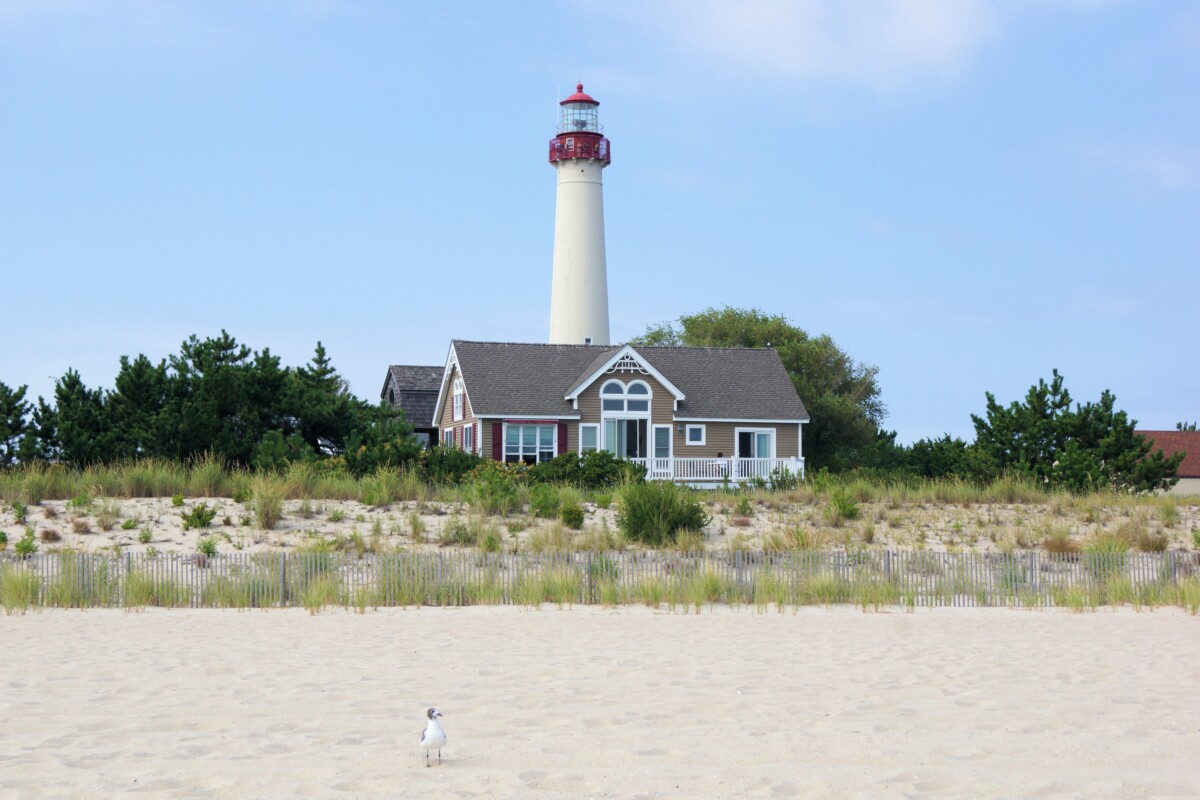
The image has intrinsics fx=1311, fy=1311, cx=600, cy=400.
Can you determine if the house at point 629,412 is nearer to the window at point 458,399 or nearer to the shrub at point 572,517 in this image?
the window at point 458,399

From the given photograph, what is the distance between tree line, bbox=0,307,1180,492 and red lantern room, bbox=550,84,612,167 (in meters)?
15.1

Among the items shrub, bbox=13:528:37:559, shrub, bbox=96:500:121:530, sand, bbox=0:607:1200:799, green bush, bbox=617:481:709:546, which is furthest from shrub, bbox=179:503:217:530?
green bush, bbox=617:481:709:546

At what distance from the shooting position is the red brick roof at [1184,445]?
6056cm

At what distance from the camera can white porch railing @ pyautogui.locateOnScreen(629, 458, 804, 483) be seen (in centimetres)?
4250

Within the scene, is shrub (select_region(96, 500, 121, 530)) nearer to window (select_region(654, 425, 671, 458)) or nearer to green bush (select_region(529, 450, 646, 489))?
green bush (select_region(529, 450, 646, 489))

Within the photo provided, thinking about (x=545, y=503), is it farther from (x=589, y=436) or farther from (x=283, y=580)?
(x=589, y=436)

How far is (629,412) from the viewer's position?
142 ft

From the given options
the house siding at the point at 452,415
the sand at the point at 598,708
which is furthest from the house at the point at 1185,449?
the sand at the point at 598,708

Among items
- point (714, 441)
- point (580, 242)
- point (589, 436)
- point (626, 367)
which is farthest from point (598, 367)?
point (580, 242)

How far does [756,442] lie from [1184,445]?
2874 cm

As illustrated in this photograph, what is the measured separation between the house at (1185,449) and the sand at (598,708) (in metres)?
47.0

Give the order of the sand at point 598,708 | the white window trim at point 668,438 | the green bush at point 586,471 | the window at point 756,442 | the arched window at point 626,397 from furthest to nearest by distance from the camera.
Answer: the window at point 756,442, the white window trim at point 668,438, the arched window at point 626,397, the green bush at point 586,471, the sand at point 598,708

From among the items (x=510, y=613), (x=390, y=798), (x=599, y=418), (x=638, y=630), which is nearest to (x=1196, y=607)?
(x=638, y=630)

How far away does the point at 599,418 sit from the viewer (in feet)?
141
